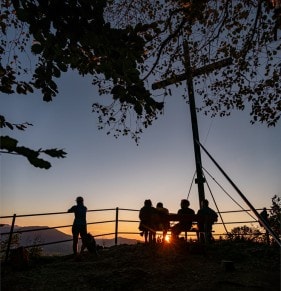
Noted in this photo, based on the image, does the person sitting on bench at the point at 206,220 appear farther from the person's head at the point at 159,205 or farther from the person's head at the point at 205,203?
the person's head at the point at 159,205

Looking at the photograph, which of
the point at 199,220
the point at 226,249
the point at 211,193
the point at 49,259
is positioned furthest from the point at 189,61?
the point at 49,259

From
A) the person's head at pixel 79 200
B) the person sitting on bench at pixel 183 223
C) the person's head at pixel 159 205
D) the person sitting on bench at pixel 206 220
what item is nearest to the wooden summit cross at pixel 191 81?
the person sitting on bench at pixel 206 220

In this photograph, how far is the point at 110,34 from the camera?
3295mm

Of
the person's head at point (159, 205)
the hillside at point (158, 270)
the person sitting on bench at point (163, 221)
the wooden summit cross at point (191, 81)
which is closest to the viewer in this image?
the hillside at point (158, 270)

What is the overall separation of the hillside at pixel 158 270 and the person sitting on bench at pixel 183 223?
436 millimetres

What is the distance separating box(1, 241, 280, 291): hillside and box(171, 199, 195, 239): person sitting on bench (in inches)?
17.2

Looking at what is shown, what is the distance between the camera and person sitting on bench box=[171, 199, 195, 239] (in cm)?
1015

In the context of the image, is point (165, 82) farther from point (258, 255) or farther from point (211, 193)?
point (258, 255)

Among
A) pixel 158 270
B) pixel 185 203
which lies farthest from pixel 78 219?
pixel 185 203

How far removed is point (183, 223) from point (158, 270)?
2.47 m

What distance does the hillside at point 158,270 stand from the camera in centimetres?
713

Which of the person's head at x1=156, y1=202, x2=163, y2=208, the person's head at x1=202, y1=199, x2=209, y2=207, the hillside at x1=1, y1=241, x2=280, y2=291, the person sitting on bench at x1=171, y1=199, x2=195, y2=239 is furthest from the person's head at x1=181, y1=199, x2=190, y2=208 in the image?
the hillside at x1=1, y1=241, x2=280, y2=291

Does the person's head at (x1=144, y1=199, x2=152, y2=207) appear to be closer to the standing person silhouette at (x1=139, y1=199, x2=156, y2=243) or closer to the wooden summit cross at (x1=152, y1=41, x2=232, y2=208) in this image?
the standing person silhouette at (x1=139, y1=199, x2=156, y2=243)

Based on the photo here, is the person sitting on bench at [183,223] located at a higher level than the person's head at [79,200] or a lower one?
lower
